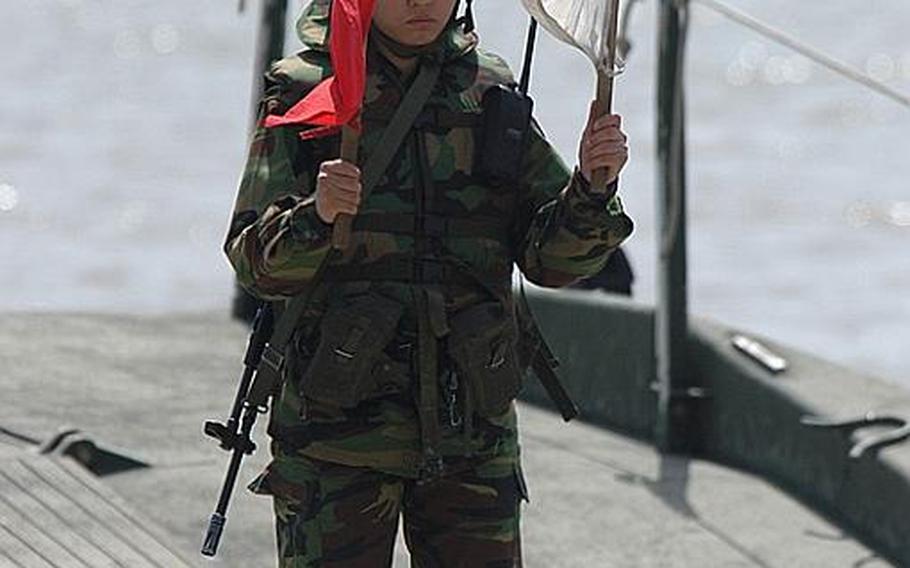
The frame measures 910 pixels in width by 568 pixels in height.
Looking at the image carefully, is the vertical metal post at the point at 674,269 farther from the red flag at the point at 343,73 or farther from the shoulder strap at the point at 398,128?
the red flag at the point at 343,73

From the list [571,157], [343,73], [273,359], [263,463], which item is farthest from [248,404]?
[571,157]

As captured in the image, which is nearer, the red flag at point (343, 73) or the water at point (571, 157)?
the red flag at point (343, 73)

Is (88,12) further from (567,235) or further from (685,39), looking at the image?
(567,235)

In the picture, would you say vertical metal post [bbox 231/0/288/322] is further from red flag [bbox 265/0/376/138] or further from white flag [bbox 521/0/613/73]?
red flag [bbox 265/0/376/138]

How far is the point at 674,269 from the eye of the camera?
627 cm

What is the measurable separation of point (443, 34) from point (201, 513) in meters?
2.01

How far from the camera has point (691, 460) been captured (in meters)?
6.22

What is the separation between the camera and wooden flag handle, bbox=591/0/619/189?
3602 millimetres

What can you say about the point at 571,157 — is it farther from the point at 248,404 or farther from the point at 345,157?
the point at 345,157

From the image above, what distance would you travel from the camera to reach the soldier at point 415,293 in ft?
12.0

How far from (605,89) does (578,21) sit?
0.37ft

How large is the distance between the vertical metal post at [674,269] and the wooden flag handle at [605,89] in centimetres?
259

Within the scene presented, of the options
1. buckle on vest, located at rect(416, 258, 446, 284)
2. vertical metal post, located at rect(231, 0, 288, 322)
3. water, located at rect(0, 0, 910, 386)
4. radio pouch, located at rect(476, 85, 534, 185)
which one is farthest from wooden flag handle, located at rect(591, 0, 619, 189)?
water, located at rect(0, 0, 910, 386)

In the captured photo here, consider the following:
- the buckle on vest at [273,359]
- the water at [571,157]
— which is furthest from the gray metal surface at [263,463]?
the water at [571,157]
